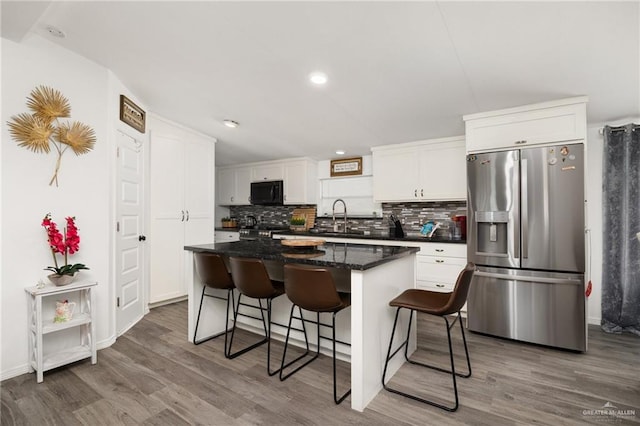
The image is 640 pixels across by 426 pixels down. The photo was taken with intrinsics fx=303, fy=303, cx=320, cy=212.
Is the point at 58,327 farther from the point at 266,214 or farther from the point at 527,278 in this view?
the point at 266,214

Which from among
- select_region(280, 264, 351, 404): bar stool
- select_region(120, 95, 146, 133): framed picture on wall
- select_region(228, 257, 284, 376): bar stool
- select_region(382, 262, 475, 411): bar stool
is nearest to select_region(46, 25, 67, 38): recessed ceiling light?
select_region(120, 95, 146, 133): framed picture on wall

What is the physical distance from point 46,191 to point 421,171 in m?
3.94

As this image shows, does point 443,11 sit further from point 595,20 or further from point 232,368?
point 232,368

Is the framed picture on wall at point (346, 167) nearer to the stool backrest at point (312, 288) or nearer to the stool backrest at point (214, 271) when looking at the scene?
the stool backrest at point (214, 271)

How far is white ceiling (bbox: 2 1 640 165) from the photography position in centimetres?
183

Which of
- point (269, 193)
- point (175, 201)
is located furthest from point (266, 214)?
point (175, 201)

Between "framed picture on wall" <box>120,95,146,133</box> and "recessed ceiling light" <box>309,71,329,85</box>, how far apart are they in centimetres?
180

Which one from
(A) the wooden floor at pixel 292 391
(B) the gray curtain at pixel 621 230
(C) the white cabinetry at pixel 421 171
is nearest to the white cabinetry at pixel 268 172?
(C) the white cabinetry at pixel 421 171

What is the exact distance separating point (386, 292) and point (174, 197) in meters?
3.07

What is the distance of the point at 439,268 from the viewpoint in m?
3.67

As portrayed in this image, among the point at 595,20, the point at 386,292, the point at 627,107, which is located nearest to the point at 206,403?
the point at 386,292

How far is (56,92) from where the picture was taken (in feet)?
7.63

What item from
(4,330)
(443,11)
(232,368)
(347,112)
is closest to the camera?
(443,11)

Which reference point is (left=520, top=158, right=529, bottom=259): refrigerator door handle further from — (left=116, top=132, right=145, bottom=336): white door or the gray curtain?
(left=116, top=132, right=145, bottom=336): white door
